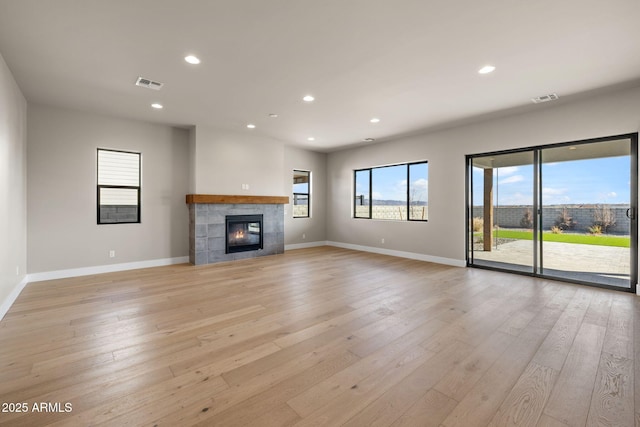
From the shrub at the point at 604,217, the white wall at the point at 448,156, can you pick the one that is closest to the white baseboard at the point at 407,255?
the white wall at the point at 448,156

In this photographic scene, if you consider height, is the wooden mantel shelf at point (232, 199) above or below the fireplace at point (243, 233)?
above

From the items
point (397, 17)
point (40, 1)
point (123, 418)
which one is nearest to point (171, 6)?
point (40, 1)

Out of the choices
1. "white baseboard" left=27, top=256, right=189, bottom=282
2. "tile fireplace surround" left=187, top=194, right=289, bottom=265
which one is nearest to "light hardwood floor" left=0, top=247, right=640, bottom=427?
"white baseboard" left=27, top=256, right=189, bottom=282

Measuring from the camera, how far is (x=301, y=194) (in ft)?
26.7

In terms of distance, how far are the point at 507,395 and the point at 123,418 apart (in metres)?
2.29

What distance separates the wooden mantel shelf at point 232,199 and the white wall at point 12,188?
2.40m

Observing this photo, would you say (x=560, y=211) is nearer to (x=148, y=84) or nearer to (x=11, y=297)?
(x=148, y=84)

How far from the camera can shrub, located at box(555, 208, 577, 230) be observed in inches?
180

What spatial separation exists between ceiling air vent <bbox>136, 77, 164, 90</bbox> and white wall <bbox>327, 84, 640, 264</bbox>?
4999 mm

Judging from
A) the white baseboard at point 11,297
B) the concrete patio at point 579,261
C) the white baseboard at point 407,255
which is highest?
the concrete patio at point 579,261

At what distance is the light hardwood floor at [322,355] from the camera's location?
166 centimetres

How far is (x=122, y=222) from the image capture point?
532 centimetres

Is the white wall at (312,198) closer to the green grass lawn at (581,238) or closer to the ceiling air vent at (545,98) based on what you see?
the green grass lawn at (581,238)

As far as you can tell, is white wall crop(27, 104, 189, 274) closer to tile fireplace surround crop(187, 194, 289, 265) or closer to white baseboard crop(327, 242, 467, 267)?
tile fireplace surround crop(187, 194, 289, 265)
